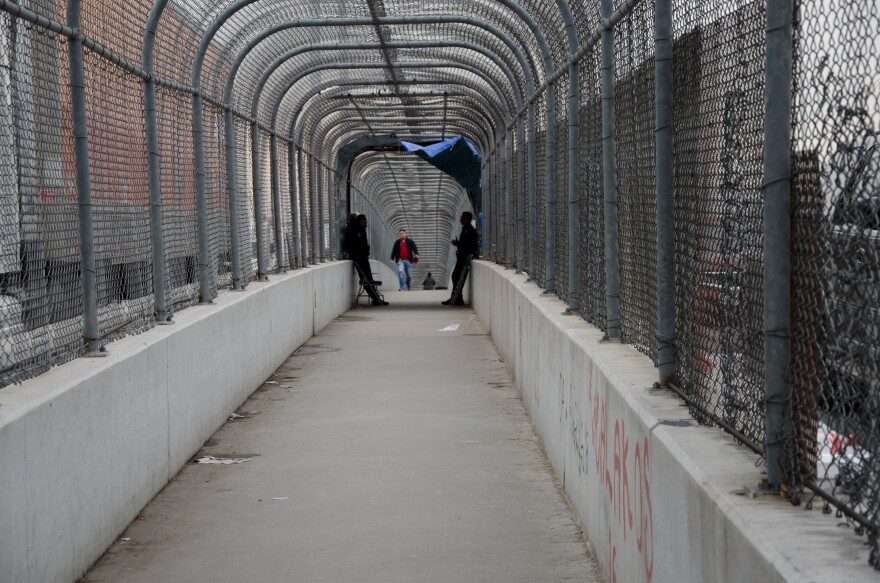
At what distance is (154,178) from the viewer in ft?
28.3

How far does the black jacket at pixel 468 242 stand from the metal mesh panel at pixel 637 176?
1737 centimetres

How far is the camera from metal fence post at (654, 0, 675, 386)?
485cm

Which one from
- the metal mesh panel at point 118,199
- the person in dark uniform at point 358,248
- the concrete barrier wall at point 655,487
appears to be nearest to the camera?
the concrete barrier wall at point 655,487

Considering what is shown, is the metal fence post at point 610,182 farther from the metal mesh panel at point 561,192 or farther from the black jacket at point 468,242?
the black jacket at point 468,242

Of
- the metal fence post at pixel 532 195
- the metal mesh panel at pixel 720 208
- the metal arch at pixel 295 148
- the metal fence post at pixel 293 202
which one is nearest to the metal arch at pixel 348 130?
the metal arch at pixel 295 148

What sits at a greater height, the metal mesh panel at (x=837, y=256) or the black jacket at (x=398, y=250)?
the metal mesh panel at (x=837, y=256)

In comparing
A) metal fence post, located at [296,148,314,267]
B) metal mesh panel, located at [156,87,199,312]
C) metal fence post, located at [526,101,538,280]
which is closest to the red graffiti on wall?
metal mesh panel, located at [156,87,199,312]

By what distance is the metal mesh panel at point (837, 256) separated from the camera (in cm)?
266

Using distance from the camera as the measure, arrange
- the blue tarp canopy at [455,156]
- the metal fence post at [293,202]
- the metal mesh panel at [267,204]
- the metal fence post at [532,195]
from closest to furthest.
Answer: the metal fence post at [532,195] → the metal mesh panel at [267,204] → the metal fence post at [293,202] → the blue tarp canopy at [455,156]

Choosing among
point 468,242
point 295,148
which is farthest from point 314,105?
point 468,242

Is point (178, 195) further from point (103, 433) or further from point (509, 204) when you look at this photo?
point (509, 204)

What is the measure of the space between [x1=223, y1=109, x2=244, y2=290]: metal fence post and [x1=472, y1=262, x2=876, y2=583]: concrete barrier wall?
15.2 feet

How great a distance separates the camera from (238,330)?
36.4 ft

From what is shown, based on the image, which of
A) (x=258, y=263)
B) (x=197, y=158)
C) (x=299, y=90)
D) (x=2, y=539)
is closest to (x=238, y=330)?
Answer: (x=197, y=158)
